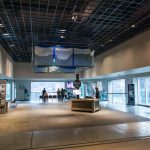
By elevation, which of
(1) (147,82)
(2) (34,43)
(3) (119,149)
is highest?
(2) (34,43)

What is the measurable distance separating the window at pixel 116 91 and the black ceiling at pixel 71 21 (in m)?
6.56

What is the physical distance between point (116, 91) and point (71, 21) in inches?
504

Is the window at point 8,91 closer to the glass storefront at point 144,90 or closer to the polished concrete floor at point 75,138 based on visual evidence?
the glass storefront at point 144,90

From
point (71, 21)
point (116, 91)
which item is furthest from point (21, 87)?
point (71, 21)

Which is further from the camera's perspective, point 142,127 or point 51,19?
point 51,19

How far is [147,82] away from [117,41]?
14.8 ft

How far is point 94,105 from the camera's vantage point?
12.7 metres

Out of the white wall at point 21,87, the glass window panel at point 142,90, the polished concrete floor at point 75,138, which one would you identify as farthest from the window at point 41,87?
the polished concrete floor at point 75,138

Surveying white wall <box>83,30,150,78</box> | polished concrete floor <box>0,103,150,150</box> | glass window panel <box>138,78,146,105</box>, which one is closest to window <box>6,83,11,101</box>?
white wall <box>83,30,150,78</box>

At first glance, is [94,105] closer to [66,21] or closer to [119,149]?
[66,21]

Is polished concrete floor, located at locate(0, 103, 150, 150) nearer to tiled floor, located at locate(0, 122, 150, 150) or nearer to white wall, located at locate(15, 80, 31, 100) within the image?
tiled floor, located at locate(0, 122, 150, 150)

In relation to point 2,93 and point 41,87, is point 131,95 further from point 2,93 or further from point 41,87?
point 41,87

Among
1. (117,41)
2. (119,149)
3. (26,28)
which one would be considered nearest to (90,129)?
(119,149)

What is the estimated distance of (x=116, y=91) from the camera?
21047 millimetres
